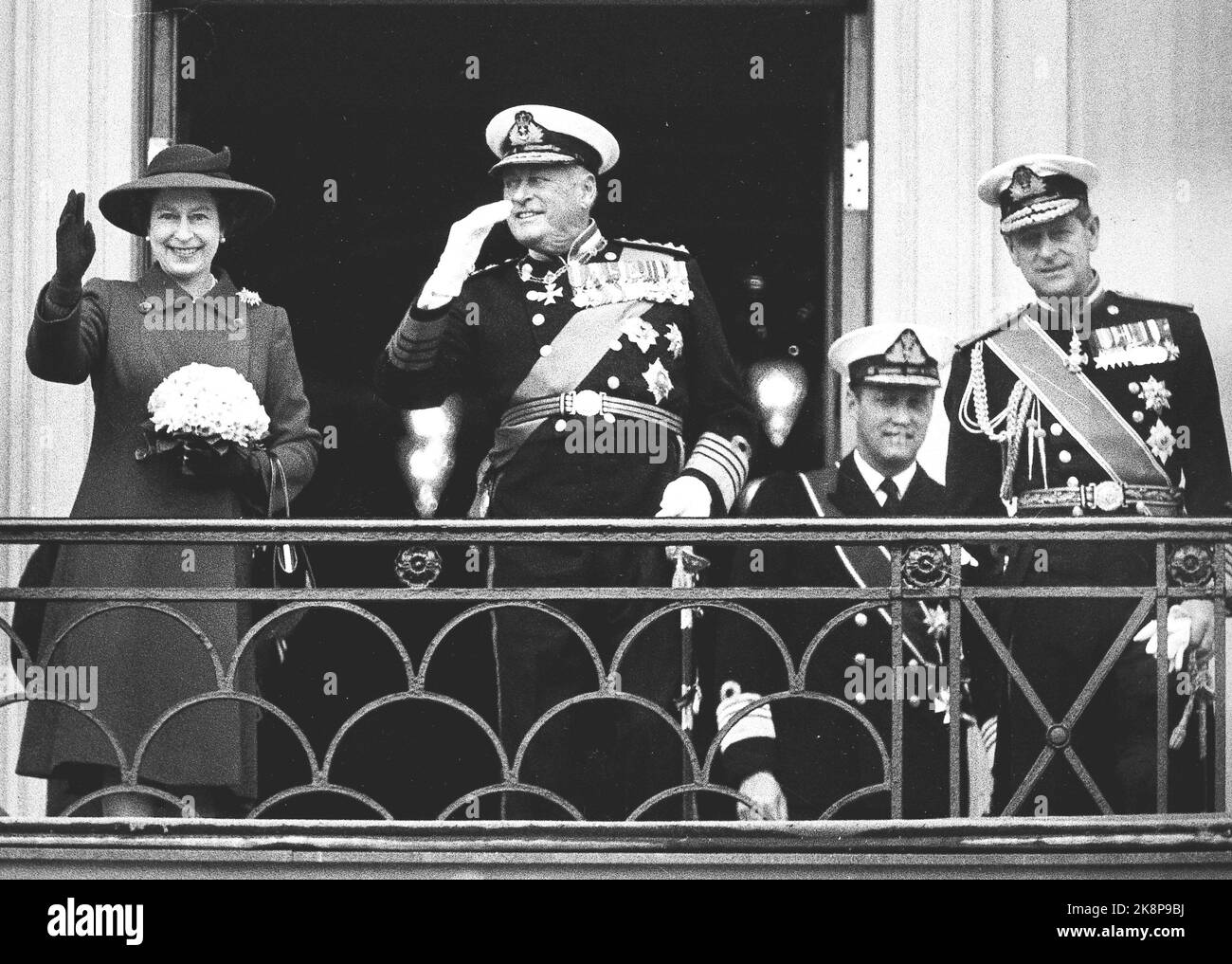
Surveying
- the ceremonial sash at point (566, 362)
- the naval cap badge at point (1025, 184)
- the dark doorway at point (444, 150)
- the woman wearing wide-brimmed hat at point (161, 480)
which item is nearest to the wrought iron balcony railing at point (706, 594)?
the woman wearing wide-brimmed hat at point (161, 480)

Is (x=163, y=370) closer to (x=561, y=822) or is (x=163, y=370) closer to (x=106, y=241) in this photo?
(x=106, y=241)

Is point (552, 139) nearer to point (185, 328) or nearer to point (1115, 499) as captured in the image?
point (185, 328)

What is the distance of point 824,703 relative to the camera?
6.67m

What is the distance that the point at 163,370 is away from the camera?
22.3 feet

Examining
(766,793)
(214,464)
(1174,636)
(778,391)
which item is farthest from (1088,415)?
(214,464)

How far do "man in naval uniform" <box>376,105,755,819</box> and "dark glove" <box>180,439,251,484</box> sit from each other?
0.49m

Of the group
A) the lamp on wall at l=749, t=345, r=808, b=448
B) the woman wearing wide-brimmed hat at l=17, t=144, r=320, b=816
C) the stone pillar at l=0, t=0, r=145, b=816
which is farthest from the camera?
the lamp on wall at l=749, t=345, r=808, b=448

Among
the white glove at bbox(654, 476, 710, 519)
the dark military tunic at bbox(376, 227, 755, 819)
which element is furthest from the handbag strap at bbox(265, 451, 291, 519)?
the white glove at bbox(654, 476, 710, 519)

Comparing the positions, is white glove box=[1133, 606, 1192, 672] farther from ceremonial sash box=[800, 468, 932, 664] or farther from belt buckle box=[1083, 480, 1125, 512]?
ceremonial sash box=[800, 468, 932, 664]

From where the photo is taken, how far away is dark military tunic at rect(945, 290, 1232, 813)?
666 centimetres

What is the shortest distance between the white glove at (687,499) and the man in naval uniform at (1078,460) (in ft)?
2.30

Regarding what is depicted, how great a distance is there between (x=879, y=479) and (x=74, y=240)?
217cm

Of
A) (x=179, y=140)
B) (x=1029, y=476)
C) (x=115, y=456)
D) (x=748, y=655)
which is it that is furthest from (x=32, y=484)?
(x=1029, y=476)

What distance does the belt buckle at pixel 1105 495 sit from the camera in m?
6.84
